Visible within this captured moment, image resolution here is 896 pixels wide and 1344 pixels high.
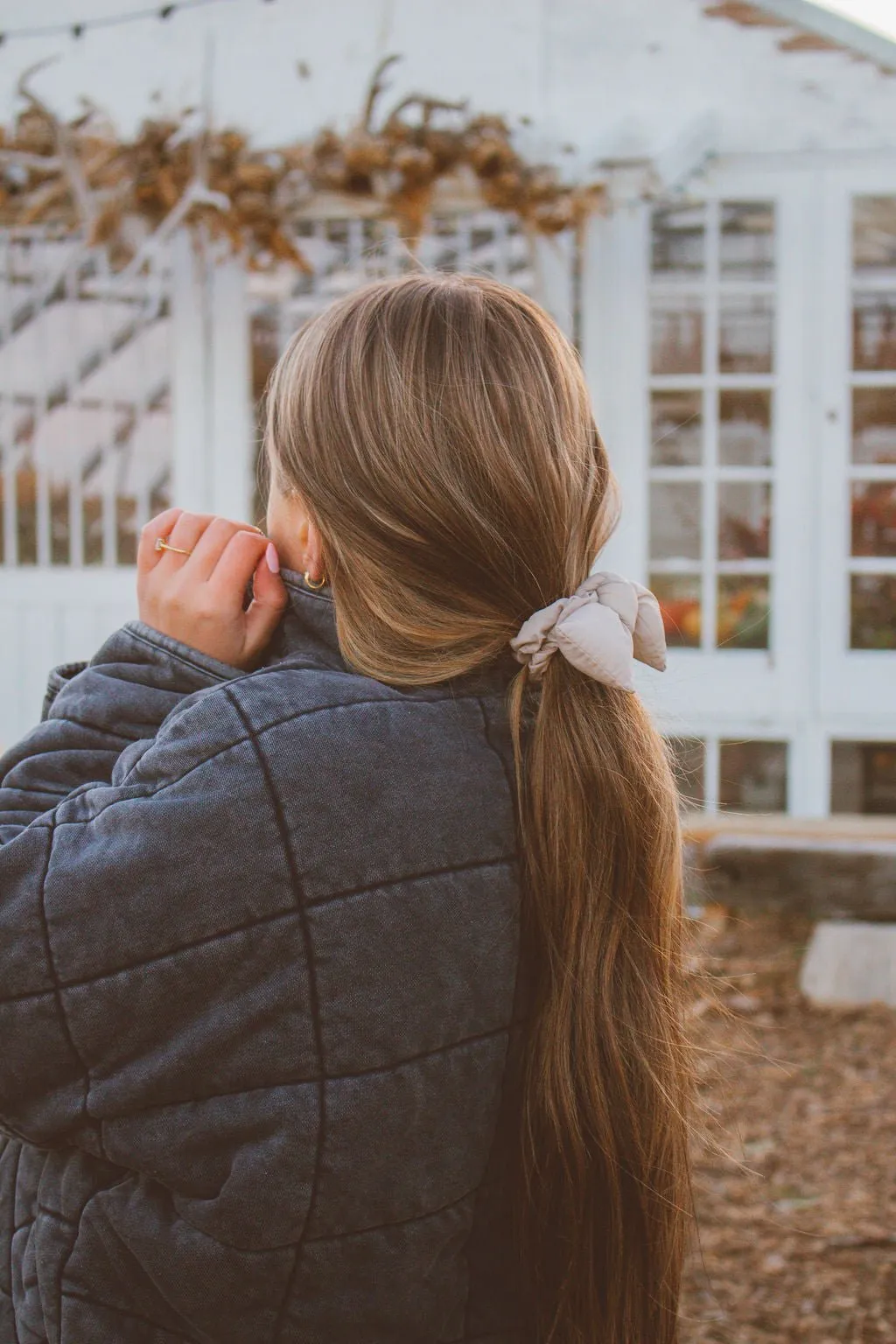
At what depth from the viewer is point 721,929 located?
473 centimetres

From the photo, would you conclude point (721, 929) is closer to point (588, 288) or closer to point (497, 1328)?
point (588, 288)

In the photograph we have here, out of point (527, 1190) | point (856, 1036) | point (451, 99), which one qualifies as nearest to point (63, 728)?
point (527, 1190)

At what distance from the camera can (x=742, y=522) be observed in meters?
5.36

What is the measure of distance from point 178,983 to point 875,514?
4.82m

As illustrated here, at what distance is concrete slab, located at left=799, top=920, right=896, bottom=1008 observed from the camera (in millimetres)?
3914

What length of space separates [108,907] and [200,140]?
411 cm

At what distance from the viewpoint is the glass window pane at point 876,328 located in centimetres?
524

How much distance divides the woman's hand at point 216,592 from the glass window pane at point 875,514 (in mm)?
4497

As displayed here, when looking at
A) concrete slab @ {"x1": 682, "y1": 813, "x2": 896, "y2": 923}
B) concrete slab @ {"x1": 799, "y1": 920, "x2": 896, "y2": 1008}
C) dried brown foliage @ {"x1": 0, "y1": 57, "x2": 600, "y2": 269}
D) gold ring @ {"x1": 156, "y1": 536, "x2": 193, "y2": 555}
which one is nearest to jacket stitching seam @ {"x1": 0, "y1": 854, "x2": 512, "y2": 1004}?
gold ring @ {"x1": 156, "y1": 536, "x2": 193, "y2": 555}

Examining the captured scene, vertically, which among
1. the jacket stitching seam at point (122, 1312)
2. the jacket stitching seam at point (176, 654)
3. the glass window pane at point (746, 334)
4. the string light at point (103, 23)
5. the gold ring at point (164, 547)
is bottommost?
the jacket stitching seam at point (122, 1312)

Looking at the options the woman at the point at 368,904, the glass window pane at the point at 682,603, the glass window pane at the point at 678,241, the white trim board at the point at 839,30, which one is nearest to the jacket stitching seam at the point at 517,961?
the woman at the point at 368,904

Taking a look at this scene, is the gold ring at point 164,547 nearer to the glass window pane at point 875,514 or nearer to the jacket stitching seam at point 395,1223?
the jacket stitching seam at point 395,1223

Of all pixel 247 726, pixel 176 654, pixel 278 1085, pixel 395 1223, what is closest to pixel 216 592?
pixel 176 654

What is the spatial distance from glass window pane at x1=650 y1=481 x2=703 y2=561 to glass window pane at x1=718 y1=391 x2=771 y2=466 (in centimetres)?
23
